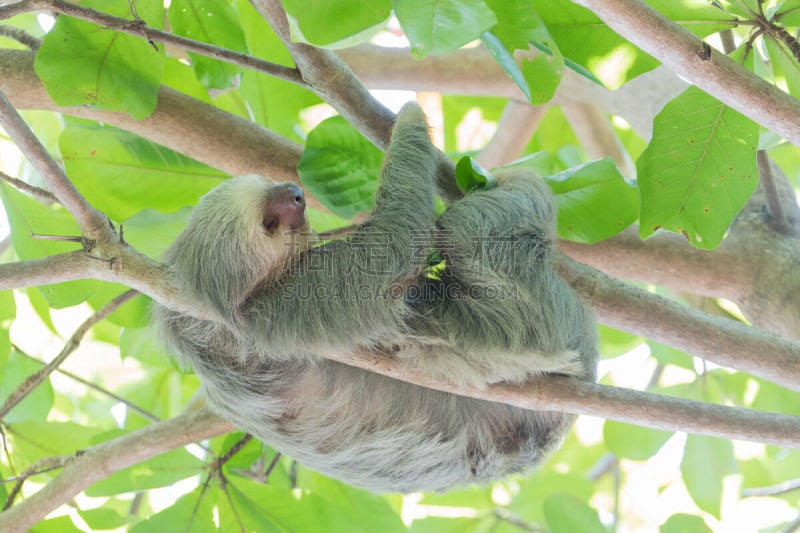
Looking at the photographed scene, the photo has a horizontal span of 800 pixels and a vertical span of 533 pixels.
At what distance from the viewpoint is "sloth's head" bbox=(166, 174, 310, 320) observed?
343cm

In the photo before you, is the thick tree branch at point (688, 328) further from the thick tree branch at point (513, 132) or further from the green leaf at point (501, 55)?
the thick tree branch at point (513, 132)

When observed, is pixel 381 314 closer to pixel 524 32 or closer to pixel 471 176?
pixel 471 176

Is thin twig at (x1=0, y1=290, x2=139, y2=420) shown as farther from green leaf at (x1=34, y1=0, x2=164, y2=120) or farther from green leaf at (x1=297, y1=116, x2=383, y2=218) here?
green leaf at (x1=297, y1=116, x2=383, y2=218)

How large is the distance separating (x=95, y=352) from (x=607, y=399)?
7.30 meters

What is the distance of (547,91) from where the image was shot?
3125 mm

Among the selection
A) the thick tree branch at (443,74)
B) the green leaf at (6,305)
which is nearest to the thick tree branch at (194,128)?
the green leaf at (6,305)

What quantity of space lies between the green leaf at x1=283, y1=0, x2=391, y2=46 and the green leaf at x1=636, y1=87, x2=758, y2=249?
143cm

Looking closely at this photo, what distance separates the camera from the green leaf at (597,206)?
12.8ft

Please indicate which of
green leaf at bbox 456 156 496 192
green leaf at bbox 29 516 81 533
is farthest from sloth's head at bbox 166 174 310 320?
green leaf at bbox 29 516 81 533

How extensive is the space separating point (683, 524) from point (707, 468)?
1032 mm

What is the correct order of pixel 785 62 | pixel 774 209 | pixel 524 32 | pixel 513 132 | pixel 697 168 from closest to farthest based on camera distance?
pixel 524 32
pixel 785 62
pixel 697 168
pixel 774 209
pixel 513 132

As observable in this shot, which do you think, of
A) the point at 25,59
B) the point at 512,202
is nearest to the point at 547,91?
the point at 512,202

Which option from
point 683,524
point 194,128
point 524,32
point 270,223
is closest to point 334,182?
point 270,223

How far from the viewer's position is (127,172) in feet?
13.8
